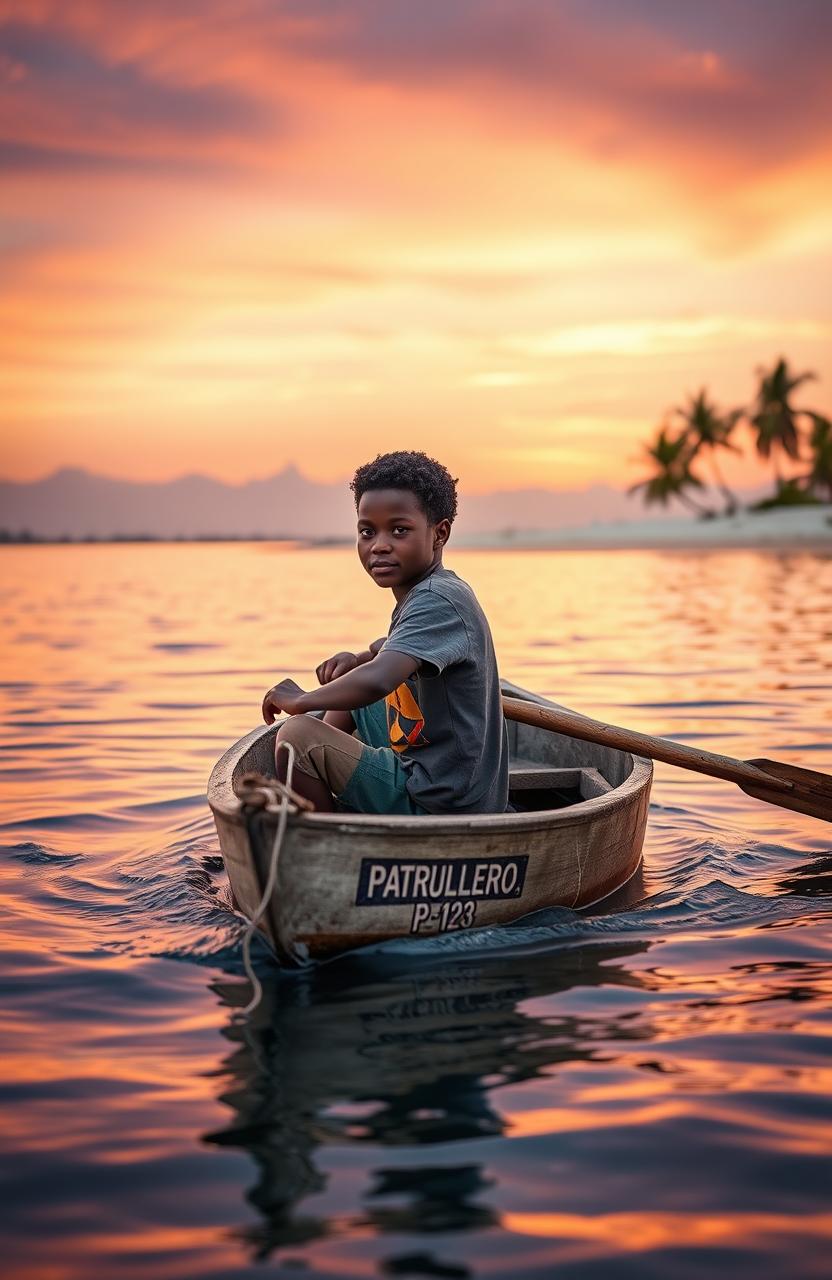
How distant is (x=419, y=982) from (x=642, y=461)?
2482 inches

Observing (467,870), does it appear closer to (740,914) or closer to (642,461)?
(740,914)

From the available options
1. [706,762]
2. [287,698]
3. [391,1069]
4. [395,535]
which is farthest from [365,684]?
[706,762]

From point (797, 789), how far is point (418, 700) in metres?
2.41

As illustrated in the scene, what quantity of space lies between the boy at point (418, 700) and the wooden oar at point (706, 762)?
0.78 meters

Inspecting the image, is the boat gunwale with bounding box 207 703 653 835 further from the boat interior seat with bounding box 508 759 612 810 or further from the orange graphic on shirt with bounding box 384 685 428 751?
the boat interior seat with bounding box 508 759 612 810

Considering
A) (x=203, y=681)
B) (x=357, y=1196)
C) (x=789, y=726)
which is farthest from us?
(x=203, y=681)

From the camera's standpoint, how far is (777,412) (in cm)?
5891

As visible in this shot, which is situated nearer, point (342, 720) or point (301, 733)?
point (301, 733)

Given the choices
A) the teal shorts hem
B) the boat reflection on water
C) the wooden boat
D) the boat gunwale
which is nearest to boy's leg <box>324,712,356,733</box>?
the boat gunwale

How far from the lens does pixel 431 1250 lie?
7.96 feet

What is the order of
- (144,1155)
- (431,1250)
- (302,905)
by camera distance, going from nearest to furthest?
1. (431,1250)
2. (144,1155)
3. (302,905)

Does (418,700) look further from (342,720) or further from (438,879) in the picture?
(342,720)

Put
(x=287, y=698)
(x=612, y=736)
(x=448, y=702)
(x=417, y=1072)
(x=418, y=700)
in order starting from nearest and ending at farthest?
1. (x=417, y=1072)
2. (x=287, y=698)
3. (x=448, y=702)
4. (x=418, y=700)
5. (x=612, y=736)

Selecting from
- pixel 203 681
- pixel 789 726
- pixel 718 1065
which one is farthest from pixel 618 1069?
pixel 203 681
